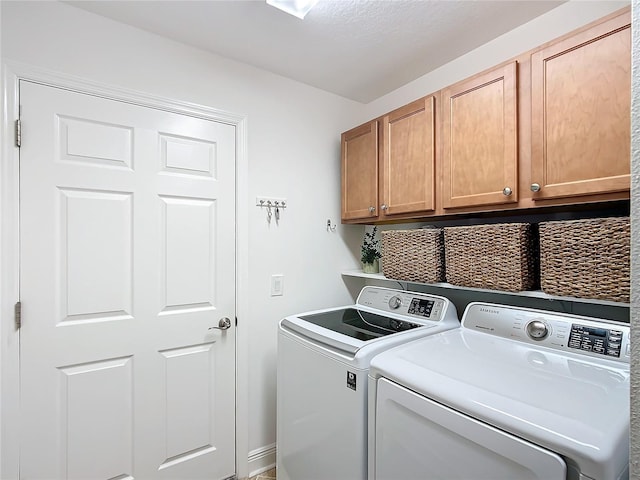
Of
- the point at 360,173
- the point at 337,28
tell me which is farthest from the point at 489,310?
the point at 337,28

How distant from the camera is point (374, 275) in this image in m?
2.10

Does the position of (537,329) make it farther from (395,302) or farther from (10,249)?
(10,249)

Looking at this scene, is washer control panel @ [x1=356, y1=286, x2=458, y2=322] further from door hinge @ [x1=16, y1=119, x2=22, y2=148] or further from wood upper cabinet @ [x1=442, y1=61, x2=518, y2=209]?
door hinge @ [x1=16, y1=119, x2=22, y2=148]

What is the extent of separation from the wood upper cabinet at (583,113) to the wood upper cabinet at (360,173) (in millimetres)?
856

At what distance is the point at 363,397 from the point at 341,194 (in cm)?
135

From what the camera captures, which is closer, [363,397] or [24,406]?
[363,397]

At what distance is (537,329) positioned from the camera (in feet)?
4.23

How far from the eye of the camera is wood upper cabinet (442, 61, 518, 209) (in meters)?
1.34

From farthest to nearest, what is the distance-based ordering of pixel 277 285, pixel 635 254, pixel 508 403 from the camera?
1. pixel 277 285
2. pixel 508 403
3. pixel 635 254

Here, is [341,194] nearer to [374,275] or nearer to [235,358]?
[374,275]

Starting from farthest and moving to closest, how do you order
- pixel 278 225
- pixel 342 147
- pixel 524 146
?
pixel 342 147
pixel 278 225
pixel 524 146

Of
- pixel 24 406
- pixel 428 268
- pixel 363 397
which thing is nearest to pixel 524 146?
pixel 428 268

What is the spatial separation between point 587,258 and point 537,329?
1.08 ft

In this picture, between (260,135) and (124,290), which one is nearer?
(124,290)
